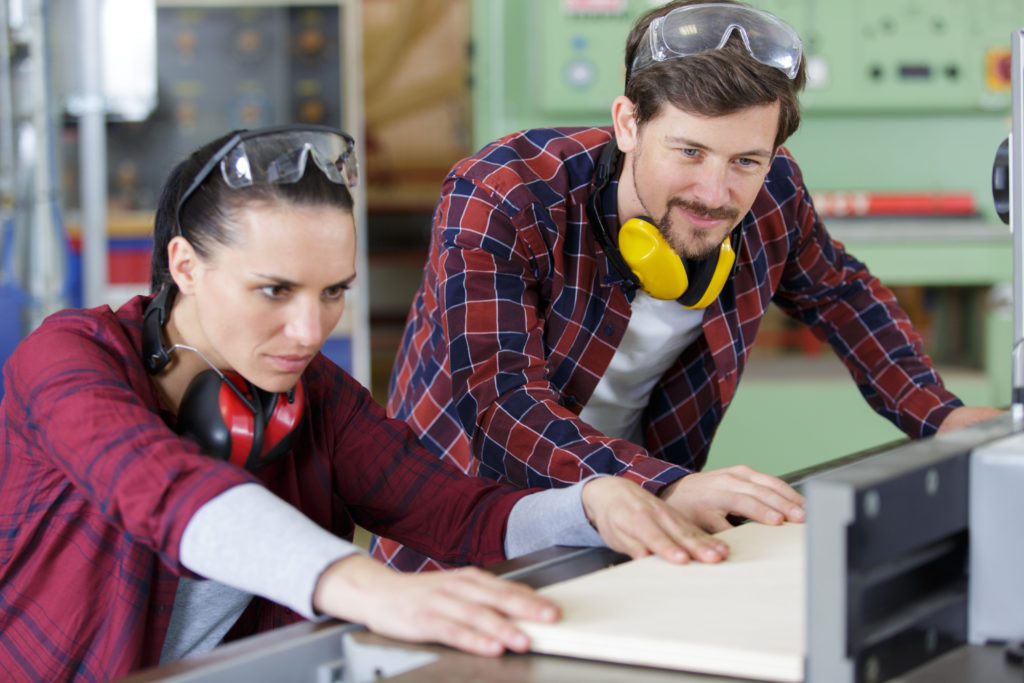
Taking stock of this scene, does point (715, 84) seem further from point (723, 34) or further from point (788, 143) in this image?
point (788, 143)

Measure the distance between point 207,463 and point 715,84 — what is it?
30.3 inches

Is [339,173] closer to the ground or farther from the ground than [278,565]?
farther from the ground

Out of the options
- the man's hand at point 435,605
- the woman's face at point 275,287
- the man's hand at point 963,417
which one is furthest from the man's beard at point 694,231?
the man's hand at point 435,605

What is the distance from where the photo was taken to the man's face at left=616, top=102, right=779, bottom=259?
132 cm

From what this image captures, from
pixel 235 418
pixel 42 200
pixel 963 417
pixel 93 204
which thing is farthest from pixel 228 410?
pixel 93 204

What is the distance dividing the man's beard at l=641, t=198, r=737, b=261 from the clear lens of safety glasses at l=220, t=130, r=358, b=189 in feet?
1.58

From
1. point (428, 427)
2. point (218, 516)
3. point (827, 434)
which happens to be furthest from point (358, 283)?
point (218, 516)

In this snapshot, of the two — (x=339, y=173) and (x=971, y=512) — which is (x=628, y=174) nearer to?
(x=339, y=173)

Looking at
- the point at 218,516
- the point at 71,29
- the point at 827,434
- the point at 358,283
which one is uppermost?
the point at 71,29

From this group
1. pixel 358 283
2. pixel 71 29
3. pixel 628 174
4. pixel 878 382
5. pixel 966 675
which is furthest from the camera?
pixel 358 283

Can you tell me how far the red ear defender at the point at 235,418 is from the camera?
99 cm

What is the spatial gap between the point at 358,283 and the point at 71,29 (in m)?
1.22

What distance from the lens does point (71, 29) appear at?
126 inches

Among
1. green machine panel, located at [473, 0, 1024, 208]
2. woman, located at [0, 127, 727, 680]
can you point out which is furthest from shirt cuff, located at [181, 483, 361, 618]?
green machine panel, located at [473, 0, 1024, 208]
